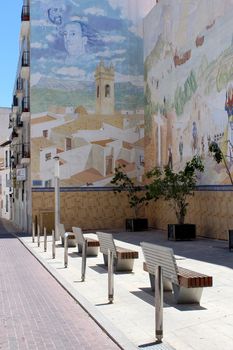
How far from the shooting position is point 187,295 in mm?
9062

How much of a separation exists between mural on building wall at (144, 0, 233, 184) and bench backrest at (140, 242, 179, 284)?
12205mm

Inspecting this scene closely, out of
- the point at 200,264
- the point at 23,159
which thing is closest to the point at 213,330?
the point at 200,264

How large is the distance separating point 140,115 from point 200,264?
20482mm

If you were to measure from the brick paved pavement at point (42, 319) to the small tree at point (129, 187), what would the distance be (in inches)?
708

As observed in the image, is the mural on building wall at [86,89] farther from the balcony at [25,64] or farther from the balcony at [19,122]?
the balcony at [19,122]

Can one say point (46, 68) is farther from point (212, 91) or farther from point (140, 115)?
point (212, 91)

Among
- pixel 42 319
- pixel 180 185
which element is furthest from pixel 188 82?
pixel 42 319

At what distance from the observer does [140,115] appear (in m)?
34.3

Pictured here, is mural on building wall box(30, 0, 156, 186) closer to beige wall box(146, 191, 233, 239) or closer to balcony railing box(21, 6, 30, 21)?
balcony railing box(21, 6, 30, 21)

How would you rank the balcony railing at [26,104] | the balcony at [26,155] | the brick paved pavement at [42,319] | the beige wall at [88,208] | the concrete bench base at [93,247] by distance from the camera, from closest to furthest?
1. the brick paved pavement at [42,319]
2. the concrete bench base at [93,247]
3. the beige wall at [88,208]
4. the balcony at [26,155]
5. the balcony railing at [26,104]

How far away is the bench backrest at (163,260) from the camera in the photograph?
8.98 metres

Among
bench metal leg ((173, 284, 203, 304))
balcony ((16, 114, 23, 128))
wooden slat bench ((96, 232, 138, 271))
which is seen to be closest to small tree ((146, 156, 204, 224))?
wooden slat bench ((96, 232, 138, 271))

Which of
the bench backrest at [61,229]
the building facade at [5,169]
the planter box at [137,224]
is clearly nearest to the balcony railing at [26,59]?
the planter box at [137,224]

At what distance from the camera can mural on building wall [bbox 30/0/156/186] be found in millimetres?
32562
